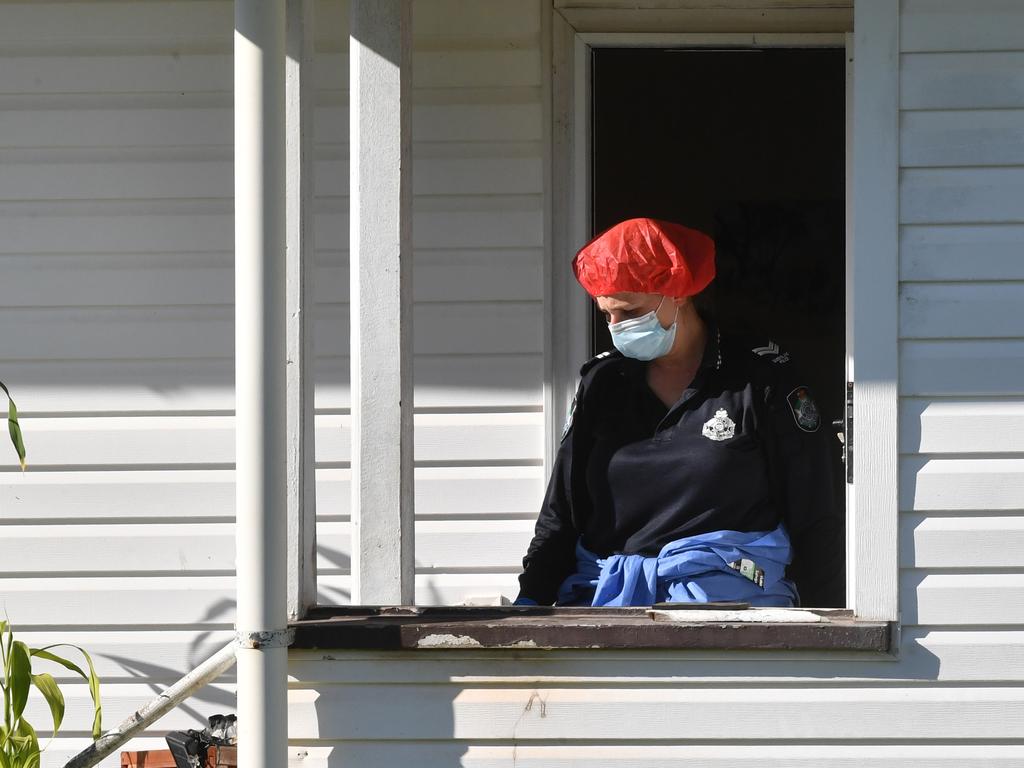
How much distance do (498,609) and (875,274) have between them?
3.55 ft

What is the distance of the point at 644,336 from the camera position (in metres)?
3.15

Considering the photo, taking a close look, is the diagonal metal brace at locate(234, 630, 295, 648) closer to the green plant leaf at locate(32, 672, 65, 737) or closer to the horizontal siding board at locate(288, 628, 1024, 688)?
the horizontal siding board at locate(288, 628, 1024, 688)

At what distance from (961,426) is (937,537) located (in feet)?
0.79

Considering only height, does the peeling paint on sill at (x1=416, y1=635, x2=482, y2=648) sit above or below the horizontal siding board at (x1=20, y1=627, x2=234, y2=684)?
above

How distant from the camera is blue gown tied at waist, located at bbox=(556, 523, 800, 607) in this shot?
9.87 ft

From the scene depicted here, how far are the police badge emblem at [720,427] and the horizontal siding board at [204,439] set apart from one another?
0.79 metres

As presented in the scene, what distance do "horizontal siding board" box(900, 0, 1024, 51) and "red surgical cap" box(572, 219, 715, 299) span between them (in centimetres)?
71

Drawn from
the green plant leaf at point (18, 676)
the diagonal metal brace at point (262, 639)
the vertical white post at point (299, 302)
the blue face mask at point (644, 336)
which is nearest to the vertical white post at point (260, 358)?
the diagonal metal brace at point (262, 639)

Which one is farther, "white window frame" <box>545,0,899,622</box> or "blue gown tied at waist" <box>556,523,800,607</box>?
"blue gown tied at waist" <box>556,523,800,607</box>

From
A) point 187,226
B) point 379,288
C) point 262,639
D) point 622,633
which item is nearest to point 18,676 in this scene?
point 262,639

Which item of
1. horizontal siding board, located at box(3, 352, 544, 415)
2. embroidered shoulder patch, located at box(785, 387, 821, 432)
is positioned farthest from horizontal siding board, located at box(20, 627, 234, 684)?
embroidered shoulder patch, located at box(785, 387, 821, 432)

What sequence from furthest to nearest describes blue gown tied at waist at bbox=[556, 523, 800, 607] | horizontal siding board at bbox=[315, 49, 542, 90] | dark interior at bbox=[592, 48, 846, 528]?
dark interior at bbox=[592, 48, 846, 528]
horizontal siding board at bbox=[315, 49, 542, 90]
blue gown tied at waist at bbox=[556, 523, 800, 607]

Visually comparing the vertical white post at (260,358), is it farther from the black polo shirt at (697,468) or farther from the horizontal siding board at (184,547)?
the horizontal siding board at (184,547)

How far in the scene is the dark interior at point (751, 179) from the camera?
474 cm
